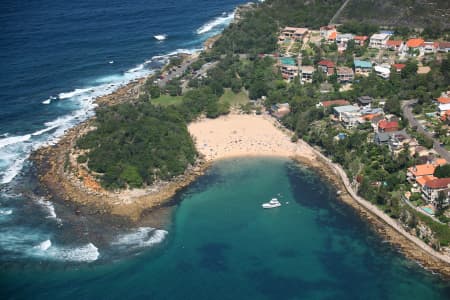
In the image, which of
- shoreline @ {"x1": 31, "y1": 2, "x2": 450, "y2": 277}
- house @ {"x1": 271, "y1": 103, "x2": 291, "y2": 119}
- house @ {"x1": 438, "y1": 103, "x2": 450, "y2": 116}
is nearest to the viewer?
shoreline @ {"x1": 31, "y1": 2, "x2": 450, "y2": 277}

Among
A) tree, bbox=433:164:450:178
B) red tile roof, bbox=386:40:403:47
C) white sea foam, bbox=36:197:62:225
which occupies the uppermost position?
red tile roof, bbox=386:40:403:47

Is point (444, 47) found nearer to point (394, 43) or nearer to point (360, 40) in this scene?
point (394, 43)

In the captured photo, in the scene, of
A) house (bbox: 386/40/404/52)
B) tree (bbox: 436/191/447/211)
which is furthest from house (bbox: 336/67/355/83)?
tree (bbox: 436/191/447/211)

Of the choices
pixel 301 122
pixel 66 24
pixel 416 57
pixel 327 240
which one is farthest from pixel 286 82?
pixel 66 24

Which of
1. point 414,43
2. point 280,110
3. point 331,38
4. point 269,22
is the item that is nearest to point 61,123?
point 280,110

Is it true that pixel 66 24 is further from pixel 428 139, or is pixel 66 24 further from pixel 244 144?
pixel 428 139

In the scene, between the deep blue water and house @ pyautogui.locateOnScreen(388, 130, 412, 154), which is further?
the deep blue water

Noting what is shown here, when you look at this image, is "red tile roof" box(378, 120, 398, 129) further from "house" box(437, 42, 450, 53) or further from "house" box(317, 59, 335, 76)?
"house" box(437, 42, 450, 53)

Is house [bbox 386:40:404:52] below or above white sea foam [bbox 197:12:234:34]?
below
